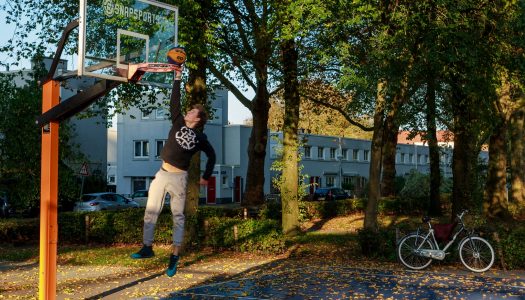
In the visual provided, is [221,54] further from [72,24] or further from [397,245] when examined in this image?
[72,24]

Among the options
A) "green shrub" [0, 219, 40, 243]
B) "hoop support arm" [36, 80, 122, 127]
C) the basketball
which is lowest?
"green shrub" [0, 219, 40, 243]

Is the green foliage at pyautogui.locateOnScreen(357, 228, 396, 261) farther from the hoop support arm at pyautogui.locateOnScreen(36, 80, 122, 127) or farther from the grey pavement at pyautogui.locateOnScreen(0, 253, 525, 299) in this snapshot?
the hoop support arm at pyautogui.locateOnScreen(36, 80, 122, 127)

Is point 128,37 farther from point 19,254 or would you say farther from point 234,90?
point 234,90

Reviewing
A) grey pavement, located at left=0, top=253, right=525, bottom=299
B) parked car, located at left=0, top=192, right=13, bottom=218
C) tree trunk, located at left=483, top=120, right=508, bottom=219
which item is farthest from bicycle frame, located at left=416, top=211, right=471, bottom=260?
parked car, located at left=0, top=192, right=13, bottom=218

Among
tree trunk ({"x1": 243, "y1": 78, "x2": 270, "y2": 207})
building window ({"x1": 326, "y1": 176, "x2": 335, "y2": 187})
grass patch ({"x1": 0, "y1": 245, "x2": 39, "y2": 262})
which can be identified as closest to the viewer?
grass patch ({"x1": 0, "y1": 245, "x2": 39, "y2": 262})

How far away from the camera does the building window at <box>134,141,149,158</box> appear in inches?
2319

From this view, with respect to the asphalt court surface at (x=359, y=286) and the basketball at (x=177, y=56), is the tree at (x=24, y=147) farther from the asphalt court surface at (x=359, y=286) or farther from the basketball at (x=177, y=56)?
the basketball at (x=177, y=56)

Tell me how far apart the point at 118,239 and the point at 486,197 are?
49.3 ft

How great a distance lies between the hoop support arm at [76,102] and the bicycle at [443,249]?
9.19m

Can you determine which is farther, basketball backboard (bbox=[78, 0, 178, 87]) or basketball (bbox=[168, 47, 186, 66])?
basketball backboard (bbox=[78, 0, 178, 87])

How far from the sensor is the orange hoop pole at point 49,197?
29.8 feet

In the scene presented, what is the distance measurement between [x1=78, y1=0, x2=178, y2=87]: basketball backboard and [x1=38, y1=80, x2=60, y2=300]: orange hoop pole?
0.89 meters

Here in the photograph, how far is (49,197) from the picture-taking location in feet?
29.7

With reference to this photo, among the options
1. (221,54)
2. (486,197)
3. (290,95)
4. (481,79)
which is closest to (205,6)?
(221,54)
